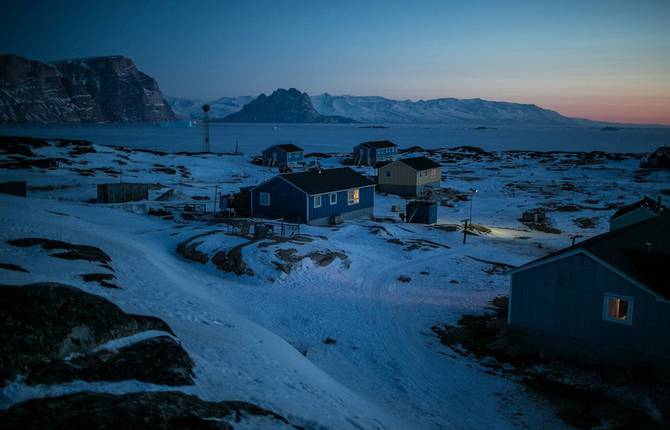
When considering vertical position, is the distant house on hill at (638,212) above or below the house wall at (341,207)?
above

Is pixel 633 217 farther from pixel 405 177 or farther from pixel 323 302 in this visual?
pixel 405 177

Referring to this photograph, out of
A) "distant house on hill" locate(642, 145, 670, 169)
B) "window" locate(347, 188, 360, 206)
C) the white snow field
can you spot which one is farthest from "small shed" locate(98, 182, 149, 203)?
"distant house on hill" locate(642, 145, 670, 169)

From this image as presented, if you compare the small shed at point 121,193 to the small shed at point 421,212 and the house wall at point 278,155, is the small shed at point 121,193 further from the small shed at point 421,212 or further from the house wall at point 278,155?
the house wall at point 278,155

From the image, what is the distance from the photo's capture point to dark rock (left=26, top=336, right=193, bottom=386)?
9.40m

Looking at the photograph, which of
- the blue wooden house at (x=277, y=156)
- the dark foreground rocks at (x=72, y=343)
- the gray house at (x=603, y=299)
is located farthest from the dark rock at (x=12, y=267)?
the blue wooden house at (x=277, y=156)

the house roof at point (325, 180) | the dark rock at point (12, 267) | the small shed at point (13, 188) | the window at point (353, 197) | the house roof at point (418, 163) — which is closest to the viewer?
the dark rock at point (12, 267)

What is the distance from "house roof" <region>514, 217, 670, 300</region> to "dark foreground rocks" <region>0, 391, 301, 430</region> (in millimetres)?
13095

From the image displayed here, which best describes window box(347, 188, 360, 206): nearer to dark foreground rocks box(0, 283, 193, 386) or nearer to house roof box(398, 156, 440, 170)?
house roof box(398, 156, 440, 170)

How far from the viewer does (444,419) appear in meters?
14.1

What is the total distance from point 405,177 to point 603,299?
143ft

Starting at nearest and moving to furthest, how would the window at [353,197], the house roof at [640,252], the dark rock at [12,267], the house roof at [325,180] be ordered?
the dark rock at [12,267], the house roof at [640,252], the house roof at [325,180], the window at [353,197]

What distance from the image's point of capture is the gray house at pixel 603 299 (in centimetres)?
1631

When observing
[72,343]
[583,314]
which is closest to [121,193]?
[72,343]

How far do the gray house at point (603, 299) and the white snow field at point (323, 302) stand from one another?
330cm
